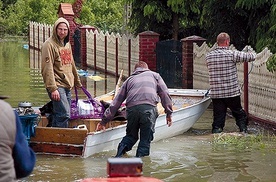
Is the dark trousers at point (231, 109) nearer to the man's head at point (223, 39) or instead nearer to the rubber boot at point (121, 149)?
the man's head at point (223, 39)

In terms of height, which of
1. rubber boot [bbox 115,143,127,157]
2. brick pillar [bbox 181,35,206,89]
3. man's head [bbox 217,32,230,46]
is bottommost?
rubber boot [bbox 115,143,127,157]

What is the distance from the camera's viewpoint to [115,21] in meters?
59.9

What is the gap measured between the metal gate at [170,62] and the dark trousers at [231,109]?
6238 mm

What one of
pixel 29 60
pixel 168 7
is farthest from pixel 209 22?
pixel 29 60

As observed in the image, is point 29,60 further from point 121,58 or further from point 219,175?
point 219,175

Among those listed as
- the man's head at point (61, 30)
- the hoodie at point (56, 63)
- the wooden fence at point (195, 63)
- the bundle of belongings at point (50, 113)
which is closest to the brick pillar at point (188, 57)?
the wooden fence at point (195, 63)

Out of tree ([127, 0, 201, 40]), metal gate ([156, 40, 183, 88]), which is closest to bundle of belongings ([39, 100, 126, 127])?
metal gate ([156, 40, 183, 88])

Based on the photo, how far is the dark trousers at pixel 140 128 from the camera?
10.8m

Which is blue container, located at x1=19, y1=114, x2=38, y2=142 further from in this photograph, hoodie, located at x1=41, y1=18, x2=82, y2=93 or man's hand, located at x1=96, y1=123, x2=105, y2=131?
man's hand, located at x1=96, y1=123, x2=105, y2=131

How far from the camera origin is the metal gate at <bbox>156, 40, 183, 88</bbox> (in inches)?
785

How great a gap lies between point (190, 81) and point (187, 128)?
18.9 ft

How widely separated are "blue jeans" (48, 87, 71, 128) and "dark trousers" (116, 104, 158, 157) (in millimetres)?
1074

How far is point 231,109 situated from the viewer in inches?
531

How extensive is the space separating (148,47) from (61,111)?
1112cm
